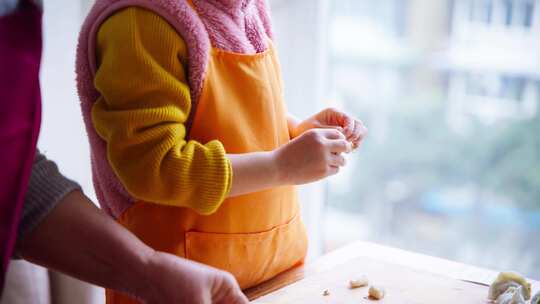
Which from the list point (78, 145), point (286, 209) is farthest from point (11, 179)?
point (78, 145)

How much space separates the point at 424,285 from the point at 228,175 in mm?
352

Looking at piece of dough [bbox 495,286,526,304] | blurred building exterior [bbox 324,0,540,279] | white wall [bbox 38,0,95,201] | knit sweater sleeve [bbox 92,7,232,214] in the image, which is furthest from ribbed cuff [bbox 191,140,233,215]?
blurred building exterior [bbox 324,0,540,279]

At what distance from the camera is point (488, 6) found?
150cm

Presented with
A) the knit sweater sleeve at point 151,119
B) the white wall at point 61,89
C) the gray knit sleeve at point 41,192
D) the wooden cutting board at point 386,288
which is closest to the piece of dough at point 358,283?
the wooden cutting board at point 386,288

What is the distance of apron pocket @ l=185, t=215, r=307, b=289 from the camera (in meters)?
0.74

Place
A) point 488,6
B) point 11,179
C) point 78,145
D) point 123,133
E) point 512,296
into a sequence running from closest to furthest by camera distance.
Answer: point 11,179 → point 123,133 → point 512,296 → point 78,145 → point 488,6

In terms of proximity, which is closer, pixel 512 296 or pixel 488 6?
pixel 512 296

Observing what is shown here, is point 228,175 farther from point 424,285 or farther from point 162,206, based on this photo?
point 424,285

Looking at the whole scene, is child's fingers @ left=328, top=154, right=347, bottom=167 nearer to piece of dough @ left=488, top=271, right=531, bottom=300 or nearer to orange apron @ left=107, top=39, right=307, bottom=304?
orange apron @ left=107, top=39, right=307, bottom=304

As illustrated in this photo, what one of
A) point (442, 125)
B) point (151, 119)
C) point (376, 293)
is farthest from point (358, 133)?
point (442, 125)

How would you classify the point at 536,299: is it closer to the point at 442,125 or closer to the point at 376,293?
the point at 376,293

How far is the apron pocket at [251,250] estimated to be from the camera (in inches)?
29.3

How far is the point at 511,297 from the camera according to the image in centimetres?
77

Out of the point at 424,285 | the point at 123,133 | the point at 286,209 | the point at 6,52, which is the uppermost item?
the point at 6,52
